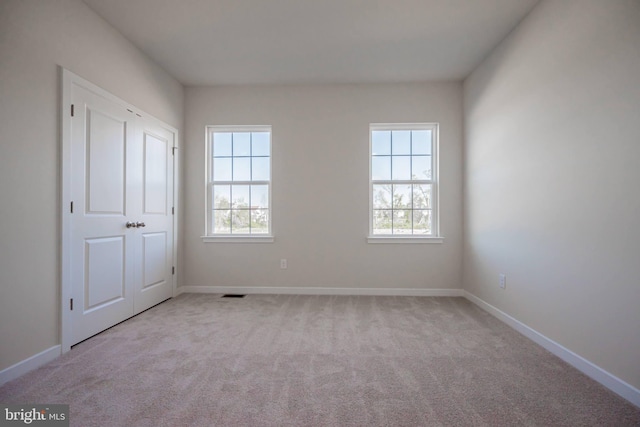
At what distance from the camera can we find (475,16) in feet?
9.19

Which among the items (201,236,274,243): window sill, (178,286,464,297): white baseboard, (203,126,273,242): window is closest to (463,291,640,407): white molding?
(178,286,464,297): white baseboard

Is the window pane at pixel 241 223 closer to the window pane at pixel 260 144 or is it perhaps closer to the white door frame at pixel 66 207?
the window pane at pixel 260 144

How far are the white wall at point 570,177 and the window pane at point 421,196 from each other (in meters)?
0.88

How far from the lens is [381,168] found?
168 inches

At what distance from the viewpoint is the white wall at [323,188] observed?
4141 millimetres

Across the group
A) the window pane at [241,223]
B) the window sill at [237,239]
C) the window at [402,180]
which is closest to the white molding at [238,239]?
the window sill at [237,239]

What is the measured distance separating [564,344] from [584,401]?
2.02 ft

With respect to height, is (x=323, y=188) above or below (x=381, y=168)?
below

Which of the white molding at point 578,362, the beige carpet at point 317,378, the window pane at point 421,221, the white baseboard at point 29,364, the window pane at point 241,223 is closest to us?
the beige carpet at point 317,378

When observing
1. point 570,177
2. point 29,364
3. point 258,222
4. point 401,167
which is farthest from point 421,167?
point 29,364

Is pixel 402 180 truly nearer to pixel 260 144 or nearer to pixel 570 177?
pixel 260 144

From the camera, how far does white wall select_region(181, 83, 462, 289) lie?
4141mm

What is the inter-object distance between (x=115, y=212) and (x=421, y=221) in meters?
3.46

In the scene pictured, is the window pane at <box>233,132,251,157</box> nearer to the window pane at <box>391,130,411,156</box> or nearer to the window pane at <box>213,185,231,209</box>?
the window pane at <box>213,185,231,209</box>
